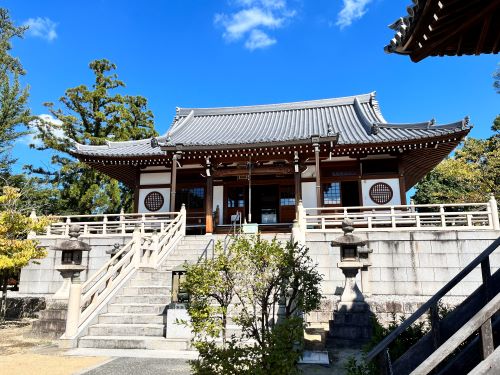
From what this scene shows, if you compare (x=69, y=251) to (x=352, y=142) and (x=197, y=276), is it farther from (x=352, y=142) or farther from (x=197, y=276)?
(x=352, y=142)

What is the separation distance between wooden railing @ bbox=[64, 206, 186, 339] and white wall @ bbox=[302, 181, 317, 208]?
19.9ft

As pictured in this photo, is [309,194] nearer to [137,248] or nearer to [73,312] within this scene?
[137,248]

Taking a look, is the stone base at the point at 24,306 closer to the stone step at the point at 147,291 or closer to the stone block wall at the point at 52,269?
the stone block wall at the point at 52,269

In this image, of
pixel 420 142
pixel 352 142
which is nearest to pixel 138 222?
pixel 352 142

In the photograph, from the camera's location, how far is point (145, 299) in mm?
9430

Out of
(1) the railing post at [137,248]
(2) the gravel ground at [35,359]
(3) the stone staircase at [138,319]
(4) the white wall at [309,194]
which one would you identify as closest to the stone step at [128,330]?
(3) the stone staircase at [138,319]

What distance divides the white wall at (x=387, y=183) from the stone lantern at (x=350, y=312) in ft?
26.2

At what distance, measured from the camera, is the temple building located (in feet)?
50.1

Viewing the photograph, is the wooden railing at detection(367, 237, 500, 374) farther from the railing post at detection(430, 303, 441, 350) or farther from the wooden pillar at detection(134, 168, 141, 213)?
the wooden pillar at detection(134, 168, 141, 213)

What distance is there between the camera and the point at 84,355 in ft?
23.4

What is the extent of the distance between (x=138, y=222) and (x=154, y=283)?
5095mm

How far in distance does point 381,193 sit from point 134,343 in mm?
12571

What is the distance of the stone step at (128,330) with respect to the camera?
8.13 metres

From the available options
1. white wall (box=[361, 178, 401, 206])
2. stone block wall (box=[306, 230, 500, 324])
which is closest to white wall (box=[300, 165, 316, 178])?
white wall (box=[361, 178, 401, 206])
